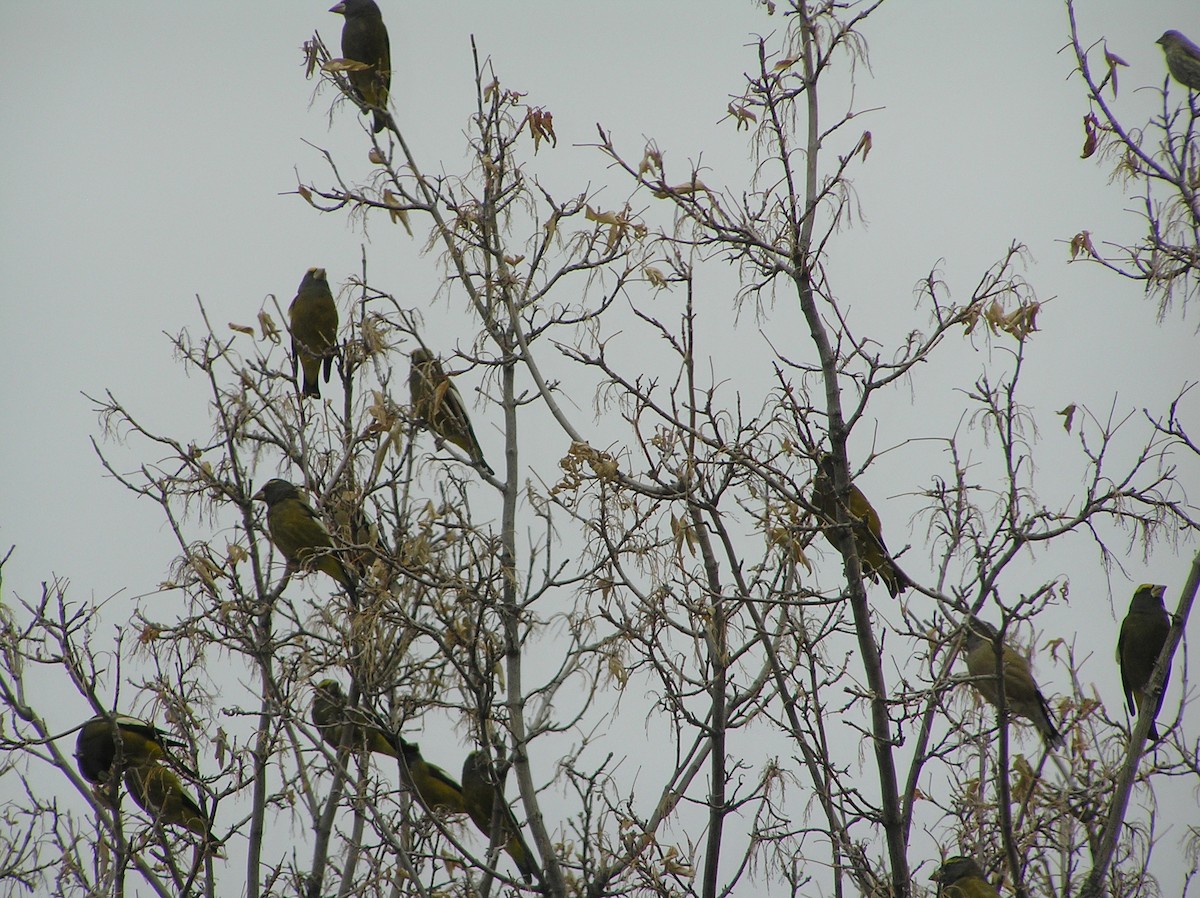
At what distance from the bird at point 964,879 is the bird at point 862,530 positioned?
117 centimetres

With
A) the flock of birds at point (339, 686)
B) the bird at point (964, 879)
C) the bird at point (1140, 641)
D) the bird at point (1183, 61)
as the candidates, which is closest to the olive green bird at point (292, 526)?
the flock of birds at point (339, 686)

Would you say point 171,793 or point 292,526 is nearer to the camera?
point 171,793

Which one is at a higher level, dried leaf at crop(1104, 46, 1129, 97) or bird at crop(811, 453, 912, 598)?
dried leaf at crop(1104, 46, 1129, 97)

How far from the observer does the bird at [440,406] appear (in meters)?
4.02

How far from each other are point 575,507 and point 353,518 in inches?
30.9

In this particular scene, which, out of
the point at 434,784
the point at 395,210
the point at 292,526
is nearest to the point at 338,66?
the point at 395,210

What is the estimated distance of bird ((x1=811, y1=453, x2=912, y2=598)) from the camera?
3.32 meters

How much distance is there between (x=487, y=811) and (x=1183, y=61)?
5.82m

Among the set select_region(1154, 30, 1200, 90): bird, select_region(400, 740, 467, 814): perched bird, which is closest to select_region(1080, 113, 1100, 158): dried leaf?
select_region(1154, 30, 1200, 90): bird

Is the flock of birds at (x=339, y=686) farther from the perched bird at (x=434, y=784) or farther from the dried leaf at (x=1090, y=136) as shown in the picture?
the dried leaf at (x=1090, y=136)

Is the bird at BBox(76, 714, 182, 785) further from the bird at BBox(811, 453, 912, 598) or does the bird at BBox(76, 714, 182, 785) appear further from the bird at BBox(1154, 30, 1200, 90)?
the bird at BBox(1154, 30, 1200, 90)

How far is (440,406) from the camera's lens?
4.11 m

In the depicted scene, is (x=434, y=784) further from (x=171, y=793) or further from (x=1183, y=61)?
(x=1183, y=61)

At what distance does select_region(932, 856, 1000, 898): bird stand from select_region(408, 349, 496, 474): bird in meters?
2.59
